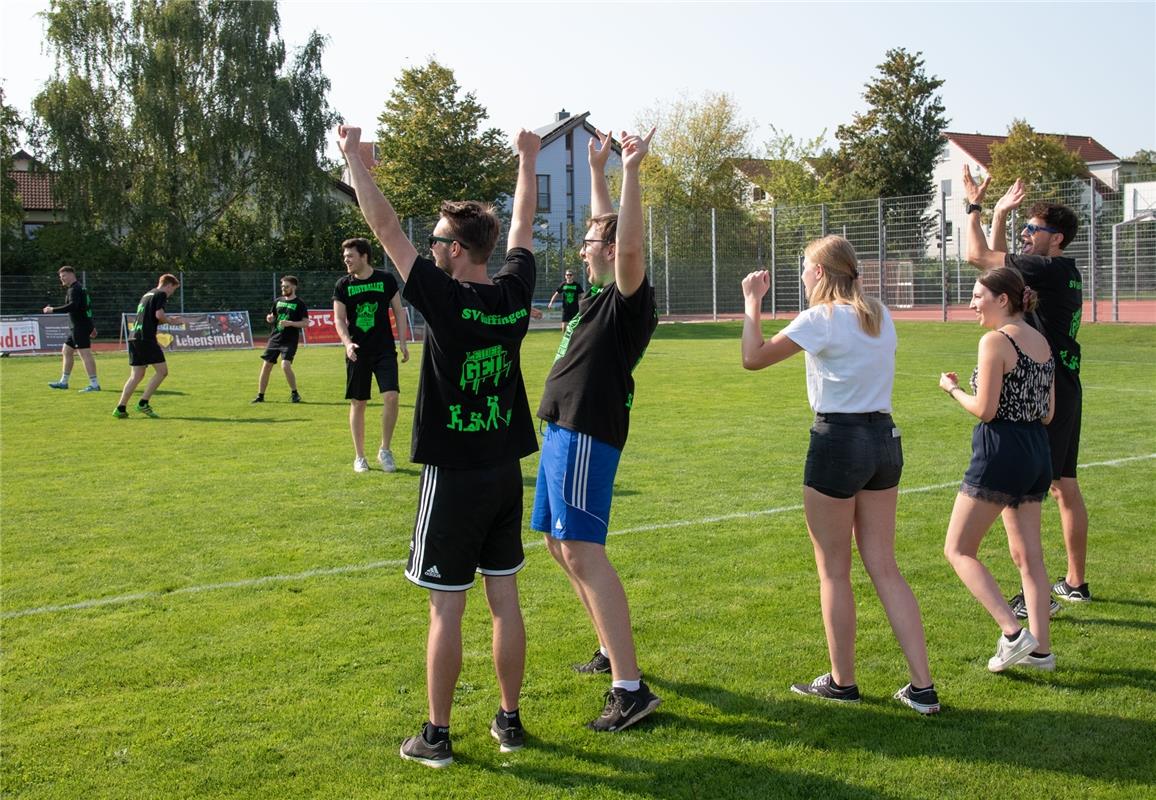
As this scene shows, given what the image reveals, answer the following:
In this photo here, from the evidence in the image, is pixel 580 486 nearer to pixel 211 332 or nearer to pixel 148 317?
pixel 148 317

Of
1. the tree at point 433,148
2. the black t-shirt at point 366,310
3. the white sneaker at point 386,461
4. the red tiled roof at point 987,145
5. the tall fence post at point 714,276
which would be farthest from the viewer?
the red tiled roof at point 987,145

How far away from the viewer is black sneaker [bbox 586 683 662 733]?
161 inches

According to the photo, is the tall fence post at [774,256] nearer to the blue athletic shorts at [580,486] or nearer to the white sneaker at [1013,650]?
the white sneaker at [1013,650]

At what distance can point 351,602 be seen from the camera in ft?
18.6

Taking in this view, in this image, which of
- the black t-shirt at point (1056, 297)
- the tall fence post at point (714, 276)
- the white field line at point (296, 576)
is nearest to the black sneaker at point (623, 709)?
the white field line at point (296, 576)

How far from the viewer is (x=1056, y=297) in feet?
18.0

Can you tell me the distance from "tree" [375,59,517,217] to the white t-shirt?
148 ft

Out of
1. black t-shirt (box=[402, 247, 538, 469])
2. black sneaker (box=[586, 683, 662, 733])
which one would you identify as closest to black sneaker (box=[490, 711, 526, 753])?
black sneaker (box=[586, 683, 662, 733])

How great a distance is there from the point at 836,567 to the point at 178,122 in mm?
41049

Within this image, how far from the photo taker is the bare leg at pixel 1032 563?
470cm

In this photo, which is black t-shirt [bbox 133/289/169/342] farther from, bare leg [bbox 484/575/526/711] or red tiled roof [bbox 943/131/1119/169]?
red tiled roof [bbox 943/131/1119/169]

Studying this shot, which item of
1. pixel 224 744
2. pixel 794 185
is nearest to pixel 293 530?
pixel 224 744

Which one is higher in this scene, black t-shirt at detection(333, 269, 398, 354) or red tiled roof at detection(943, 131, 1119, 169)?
red tiled roof at detection(943, 131, 1119, 169)

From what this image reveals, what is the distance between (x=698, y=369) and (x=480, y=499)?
1642 centimetres
